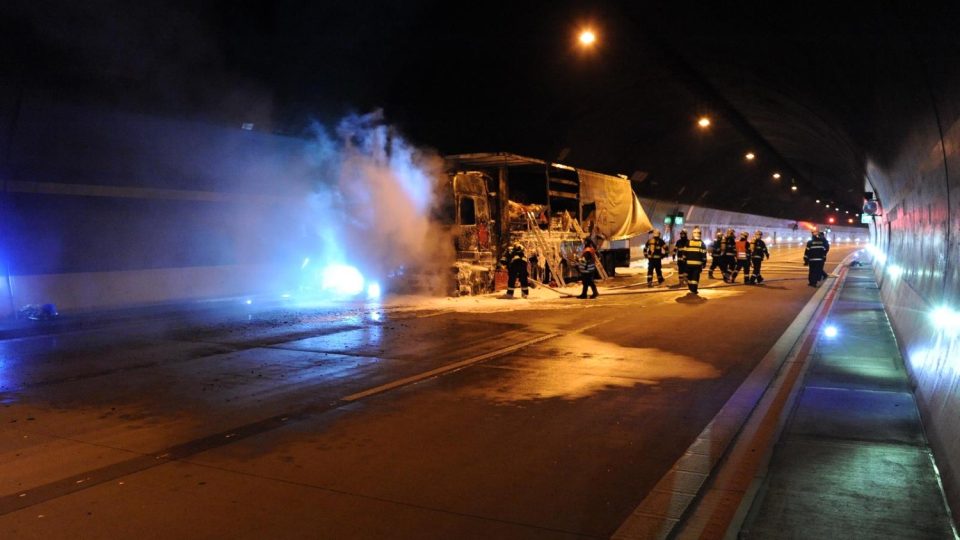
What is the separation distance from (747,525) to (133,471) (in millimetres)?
3692

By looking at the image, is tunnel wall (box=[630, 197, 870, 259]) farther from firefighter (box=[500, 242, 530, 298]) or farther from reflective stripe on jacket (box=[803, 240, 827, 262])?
firefighter (box=[500, 242, 530, 298])

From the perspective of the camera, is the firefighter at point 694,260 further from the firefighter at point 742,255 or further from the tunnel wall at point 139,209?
the tunnel wall at point 139,209

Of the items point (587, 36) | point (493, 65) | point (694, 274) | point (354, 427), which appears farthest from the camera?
point (493, 65)

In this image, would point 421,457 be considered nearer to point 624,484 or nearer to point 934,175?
point 624,484

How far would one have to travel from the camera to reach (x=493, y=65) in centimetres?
1515

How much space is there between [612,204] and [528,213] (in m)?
4.36

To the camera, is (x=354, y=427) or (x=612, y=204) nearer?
(x=354, y=427)

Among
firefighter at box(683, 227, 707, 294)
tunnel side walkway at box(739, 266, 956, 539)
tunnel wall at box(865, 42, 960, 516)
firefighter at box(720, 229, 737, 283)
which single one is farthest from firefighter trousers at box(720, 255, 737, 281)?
tunnel side walkway at box(739, 266, 956, 539)

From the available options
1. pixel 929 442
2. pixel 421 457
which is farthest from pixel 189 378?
pixel 929 442

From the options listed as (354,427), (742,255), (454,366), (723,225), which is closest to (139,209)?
(454,366)

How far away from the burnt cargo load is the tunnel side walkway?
8.77m

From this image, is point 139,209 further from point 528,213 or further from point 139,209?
point 528,213

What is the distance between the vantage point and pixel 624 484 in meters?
4.11

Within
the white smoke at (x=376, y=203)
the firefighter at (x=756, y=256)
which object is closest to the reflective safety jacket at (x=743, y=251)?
the firefighter at (x=756, y=256)
